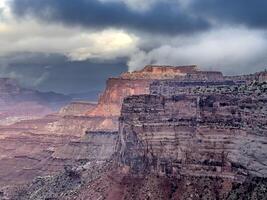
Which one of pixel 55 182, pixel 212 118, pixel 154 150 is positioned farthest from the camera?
pixel 55 182

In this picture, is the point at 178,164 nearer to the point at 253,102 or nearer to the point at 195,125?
the point at 195,125

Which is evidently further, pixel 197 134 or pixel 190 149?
pixel 190 149

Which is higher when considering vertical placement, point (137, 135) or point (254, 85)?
point (254, 85)

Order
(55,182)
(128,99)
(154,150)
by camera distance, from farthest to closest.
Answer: (55,182) < (128,99) < (154,150)

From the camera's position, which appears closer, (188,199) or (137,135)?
(188,199)

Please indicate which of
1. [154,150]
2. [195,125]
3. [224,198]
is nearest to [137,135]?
[154,150]

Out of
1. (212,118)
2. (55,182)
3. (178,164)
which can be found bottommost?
(55,182)

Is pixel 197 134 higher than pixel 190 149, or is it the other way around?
pixel 197 134
